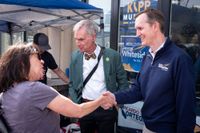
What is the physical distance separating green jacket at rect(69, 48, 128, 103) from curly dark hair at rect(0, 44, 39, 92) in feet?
4.32

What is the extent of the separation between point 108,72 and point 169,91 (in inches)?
42.0

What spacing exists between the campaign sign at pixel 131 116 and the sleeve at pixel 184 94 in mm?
2332

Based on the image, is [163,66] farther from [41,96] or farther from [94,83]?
[94,83]

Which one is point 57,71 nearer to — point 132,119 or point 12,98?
point 132,119

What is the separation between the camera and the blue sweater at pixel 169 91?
2.33 meters

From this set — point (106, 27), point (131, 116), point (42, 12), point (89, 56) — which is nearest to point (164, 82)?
point (89, 56)

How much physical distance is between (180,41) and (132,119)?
1.52 m

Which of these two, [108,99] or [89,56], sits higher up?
[89,56]

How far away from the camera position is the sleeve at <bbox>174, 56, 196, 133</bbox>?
2.31 metres

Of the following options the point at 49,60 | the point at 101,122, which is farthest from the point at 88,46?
the point at 49,60

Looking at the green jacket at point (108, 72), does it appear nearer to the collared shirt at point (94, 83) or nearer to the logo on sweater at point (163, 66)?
the collared shirt at point (94, 83)

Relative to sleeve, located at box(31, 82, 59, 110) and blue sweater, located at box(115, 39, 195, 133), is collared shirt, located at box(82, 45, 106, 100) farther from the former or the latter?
sleeve, located at box(31, 82, 59, 110)

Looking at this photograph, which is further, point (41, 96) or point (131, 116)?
point (131, 116)

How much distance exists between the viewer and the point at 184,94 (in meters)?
2.32
